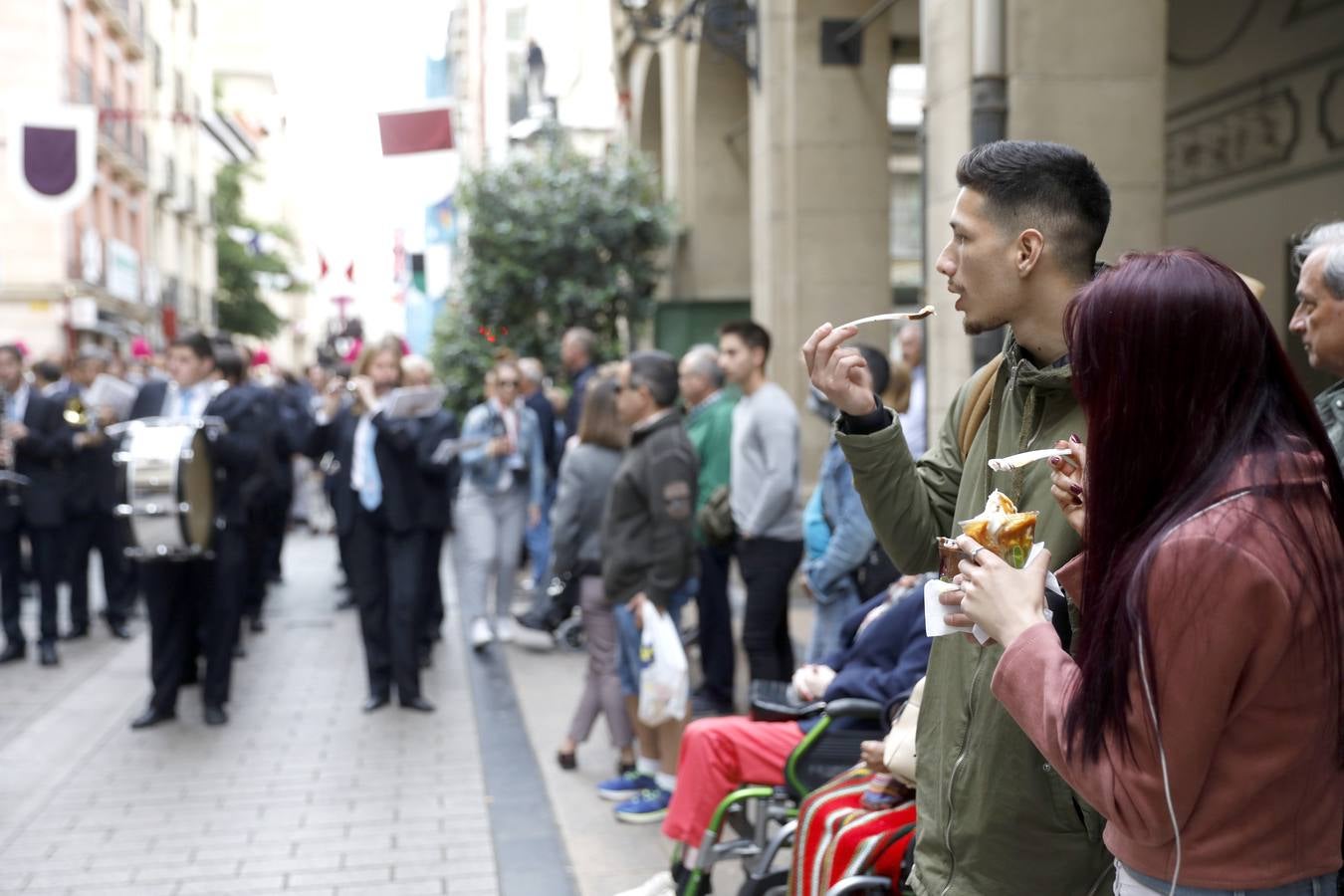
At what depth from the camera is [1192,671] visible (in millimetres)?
1925

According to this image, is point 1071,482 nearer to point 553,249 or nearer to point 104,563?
point 104,563

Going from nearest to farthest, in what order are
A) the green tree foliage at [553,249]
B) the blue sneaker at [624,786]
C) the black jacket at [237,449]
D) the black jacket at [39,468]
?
the blue sneaker at [624,786], the black jacket at [237,449], the black jacket at [39,468], the green tree foliage at [553,249]

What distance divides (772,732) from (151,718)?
4.86 metres

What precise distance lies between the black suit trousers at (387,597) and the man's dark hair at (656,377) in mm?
2517

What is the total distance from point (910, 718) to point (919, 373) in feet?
19.2

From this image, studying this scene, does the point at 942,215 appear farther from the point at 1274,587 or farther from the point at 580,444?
the point at 1274,587

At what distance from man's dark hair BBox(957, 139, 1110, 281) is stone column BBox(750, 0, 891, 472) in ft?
27.2

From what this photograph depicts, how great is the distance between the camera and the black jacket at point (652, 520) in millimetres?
6598

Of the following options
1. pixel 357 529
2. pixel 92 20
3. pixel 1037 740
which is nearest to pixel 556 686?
pixel 357 529

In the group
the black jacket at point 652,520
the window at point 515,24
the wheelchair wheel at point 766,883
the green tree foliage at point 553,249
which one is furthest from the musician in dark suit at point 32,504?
the window at point 515,24

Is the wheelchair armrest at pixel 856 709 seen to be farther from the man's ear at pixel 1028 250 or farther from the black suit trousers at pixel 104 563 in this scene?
the black suit trousers at pixel 104 563

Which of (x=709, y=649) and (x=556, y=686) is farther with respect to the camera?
(x=556, y=686)

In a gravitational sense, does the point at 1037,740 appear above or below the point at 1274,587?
below

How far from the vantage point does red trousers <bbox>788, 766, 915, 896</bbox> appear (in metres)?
3.62
